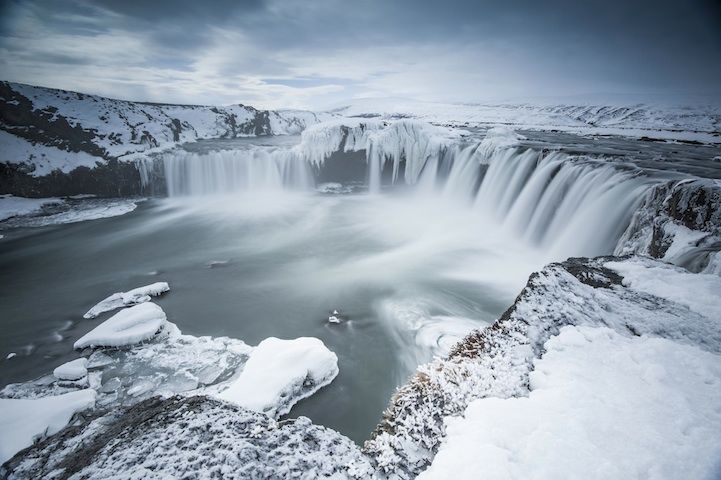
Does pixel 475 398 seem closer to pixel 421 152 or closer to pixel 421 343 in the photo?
pixel 421 343

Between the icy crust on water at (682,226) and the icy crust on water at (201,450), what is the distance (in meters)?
6.01

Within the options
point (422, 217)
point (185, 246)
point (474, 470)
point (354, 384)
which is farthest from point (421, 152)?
point (474, 470)

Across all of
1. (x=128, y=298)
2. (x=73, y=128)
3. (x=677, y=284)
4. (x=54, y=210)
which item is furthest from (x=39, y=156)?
(x=677, y=284)

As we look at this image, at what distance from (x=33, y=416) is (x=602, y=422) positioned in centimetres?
745

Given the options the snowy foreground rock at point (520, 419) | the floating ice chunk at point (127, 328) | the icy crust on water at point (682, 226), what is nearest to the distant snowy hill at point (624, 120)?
the icy crust on water at point (682, 226)

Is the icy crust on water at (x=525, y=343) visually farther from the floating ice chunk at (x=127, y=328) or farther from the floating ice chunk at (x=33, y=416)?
the floating ice chunk at (x=127, y=328)

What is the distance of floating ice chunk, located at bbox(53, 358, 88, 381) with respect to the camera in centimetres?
612

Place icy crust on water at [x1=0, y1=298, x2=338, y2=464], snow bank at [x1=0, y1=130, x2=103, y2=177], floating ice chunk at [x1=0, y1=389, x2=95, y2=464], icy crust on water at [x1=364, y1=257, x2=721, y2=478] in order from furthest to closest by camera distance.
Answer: snow bank at [x1=0, y1=130, x2=103, y2=177] → icy crust on water at [x1=0, y1=298, x2=338, y2=464] → floating ice chunk at [x1=0, y1=389, x2=95, y2=464] → icy crust on water at [x1=364, y1=257, x2=721, y2=478]

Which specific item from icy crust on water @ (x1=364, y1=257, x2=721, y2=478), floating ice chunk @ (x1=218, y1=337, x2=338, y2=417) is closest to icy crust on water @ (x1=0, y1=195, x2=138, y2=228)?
floating ice chunk @ (x1=218, y1=337, x2=338, y2=417)

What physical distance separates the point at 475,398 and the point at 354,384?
401cm

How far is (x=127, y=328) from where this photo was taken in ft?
24.0

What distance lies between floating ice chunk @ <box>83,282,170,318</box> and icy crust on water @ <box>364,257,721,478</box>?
29.6 feet

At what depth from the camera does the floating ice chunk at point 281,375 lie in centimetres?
532

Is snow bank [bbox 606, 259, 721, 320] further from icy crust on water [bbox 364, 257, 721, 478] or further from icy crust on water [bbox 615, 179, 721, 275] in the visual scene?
icy crust on water [bbox 615, 179, 721, 275]
